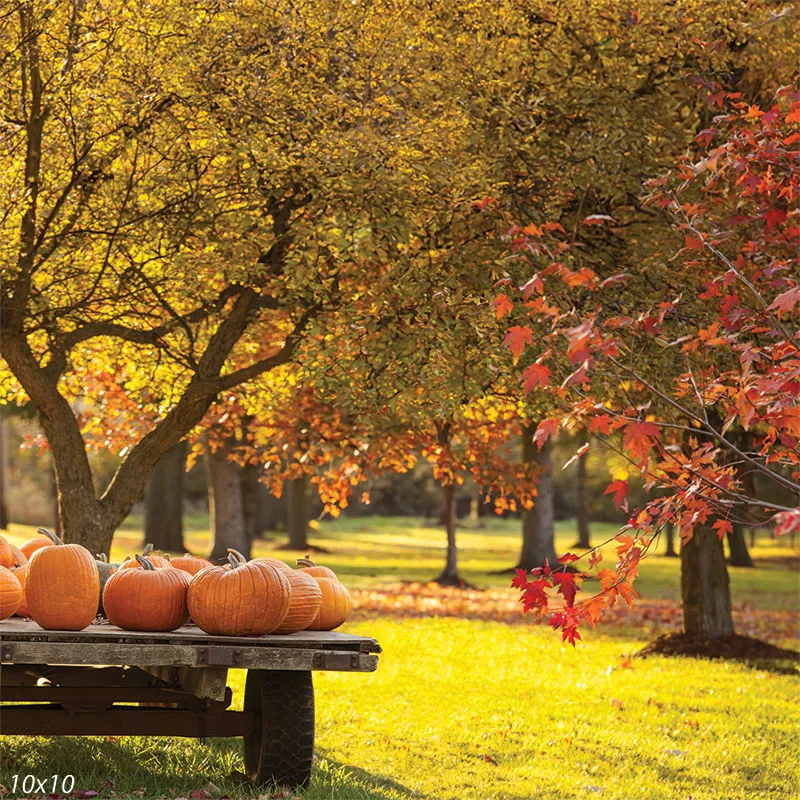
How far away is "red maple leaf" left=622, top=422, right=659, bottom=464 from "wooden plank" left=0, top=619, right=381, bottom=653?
2.12 m

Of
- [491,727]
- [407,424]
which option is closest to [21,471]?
[407,424]

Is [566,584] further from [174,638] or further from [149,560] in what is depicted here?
[149,560]

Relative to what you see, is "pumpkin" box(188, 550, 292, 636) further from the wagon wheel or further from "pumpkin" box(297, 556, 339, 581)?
"pumpkin" box(297, 556, 339, 581)

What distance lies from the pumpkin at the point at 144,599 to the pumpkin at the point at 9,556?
3.19 feet

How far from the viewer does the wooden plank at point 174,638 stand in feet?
19.6

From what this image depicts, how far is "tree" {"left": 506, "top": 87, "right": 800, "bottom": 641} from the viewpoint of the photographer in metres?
5.09

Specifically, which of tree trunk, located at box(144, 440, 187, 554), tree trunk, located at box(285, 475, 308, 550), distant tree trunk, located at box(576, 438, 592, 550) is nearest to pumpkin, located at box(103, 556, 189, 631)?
tree trunk, located at box(144, 440, 187, 554)

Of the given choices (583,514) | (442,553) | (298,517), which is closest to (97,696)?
(298,517)

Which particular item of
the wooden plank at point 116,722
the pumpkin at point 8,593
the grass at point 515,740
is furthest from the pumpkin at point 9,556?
the grass at point 515,740

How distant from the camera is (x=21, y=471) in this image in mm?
54406

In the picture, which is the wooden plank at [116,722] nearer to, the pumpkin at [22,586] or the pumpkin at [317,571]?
the pumpkin at [22,586]

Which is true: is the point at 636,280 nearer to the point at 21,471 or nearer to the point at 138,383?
the point at 138,383

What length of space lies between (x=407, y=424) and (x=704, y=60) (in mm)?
5445

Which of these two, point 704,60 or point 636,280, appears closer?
point 636,280
